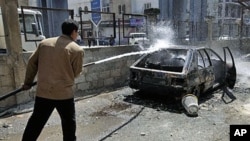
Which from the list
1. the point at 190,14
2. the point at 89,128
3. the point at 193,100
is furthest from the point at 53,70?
the point at 190,14

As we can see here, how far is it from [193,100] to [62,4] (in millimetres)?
17109

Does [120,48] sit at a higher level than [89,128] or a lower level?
higher

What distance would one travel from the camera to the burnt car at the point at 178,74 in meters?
5.75

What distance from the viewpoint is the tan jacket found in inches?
122

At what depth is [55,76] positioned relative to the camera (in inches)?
123

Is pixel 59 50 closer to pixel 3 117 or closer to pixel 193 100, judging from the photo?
pixel 3 117

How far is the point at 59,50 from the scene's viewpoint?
10.1 ft

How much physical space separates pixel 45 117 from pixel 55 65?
67cm

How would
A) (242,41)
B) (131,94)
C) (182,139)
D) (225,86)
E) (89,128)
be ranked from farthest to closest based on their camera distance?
1. (242,41)
2. (225,86)
3. (131,94)
4. (89,128)
5. (182,139)

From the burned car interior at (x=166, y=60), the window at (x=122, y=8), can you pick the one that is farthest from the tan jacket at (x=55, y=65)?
the window at (x=122, y=8)

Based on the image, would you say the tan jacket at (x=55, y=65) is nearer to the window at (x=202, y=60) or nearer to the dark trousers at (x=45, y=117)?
the dark trousers at (x=45, y=117)

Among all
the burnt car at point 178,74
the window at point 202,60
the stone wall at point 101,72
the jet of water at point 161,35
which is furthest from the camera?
the jet of water at point 161,35

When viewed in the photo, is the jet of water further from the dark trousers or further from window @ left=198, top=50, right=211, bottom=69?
the dark trousers

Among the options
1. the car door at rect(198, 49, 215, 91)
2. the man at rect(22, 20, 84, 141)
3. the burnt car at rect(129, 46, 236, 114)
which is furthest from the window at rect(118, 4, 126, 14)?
the man at rect(22, 20, 84, 141)
